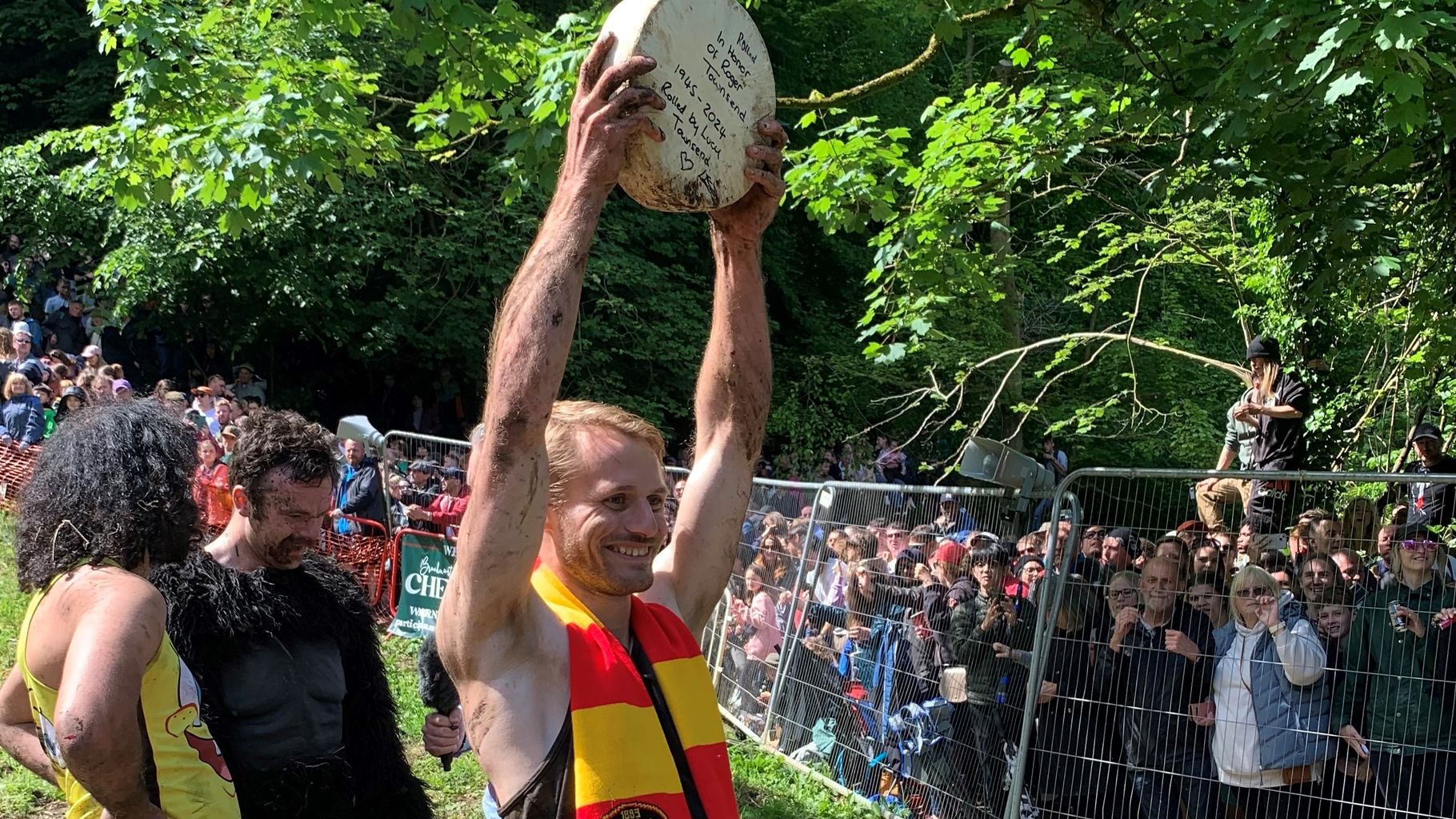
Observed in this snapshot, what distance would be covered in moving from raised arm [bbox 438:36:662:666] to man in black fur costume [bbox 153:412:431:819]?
1.02 m

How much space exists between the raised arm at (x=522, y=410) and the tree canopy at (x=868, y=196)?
298cm

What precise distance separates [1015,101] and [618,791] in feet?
22.1

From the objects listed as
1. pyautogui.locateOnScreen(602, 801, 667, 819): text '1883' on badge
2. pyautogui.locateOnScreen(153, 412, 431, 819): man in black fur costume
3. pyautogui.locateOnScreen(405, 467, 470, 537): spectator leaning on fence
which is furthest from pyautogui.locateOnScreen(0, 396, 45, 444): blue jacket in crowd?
pyautogui.locateOnScreen(602, 801, 667, 819): text '1883' on badge

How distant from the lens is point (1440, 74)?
15.5 feet

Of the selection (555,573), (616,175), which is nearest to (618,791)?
(555,573)

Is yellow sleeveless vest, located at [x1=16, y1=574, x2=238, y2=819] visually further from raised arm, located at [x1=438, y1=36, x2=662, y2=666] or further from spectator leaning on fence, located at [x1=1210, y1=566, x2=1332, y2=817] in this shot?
spectator leaning on fence, located at [x1=1210, y1=566, x2=1332, y2=817]

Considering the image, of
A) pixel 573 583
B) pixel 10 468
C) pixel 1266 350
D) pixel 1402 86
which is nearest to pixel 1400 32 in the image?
pixel 1402 86

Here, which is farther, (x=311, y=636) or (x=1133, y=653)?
(x=1133, y=653)

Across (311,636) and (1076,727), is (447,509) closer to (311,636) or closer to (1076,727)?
(1076,727)

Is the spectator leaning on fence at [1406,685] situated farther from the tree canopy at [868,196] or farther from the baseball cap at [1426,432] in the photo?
the baseball cap at [1426,432]

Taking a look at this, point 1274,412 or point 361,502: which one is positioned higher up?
point 1274,412

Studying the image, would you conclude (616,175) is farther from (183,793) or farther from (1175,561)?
(1175,561)

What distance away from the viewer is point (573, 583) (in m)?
2.26

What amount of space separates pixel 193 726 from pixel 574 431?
40.1 inches
